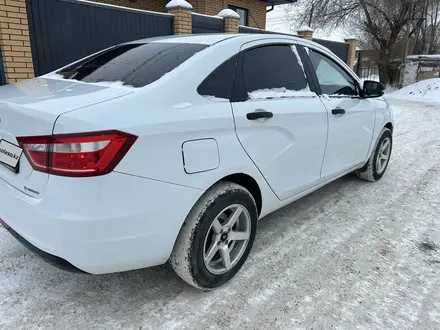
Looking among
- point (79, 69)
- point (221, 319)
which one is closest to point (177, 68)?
point (79, 69)

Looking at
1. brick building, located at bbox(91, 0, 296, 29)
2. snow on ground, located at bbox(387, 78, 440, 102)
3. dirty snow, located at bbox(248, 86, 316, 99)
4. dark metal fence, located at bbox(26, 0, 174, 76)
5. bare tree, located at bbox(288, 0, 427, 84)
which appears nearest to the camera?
dirty snow, located at bbox(248, 86, 316, 99)

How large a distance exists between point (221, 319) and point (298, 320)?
0.46m

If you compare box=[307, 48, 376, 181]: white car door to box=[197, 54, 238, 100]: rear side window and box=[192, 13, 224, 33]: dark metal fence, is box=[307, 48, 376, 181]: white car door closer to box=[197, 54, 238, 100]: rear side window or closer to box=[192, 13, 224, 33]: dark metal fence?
box=[197, 54, 238, 100]: rear side window

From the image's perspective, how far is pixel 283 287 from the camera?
2.49 m

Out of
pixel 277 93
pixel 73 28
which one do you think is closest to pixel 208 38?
pixel 277 93

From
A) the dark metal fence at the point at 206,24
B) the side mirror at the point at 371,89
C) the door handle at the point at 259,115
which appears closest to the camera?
the door handle at the point at 259,115

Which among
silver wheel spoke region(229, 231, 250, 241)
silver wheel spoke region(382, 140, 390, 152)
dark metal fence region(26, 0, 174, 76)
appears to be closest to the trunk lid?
silver wheel spoke region(229, 231, 250, 241)

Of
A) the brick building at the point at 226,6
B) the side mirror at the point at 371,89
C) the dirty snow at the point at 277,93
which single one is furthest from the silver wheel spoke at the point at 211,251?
the brick building at the point at 226,6

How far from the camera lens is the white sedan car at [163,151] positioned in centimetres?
178

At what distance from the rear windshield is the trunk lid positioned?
208mm

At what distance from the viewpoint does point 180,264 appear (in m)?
2.22

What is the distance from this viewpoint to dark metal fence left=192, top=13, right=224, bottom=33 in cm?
804

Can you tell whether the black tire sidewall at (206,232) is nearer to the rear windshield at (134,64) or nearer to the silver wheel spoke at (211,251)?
the silver wheel spoke at (211,251)

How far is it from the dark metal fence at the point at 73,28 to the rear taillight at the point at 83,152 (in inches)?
178
